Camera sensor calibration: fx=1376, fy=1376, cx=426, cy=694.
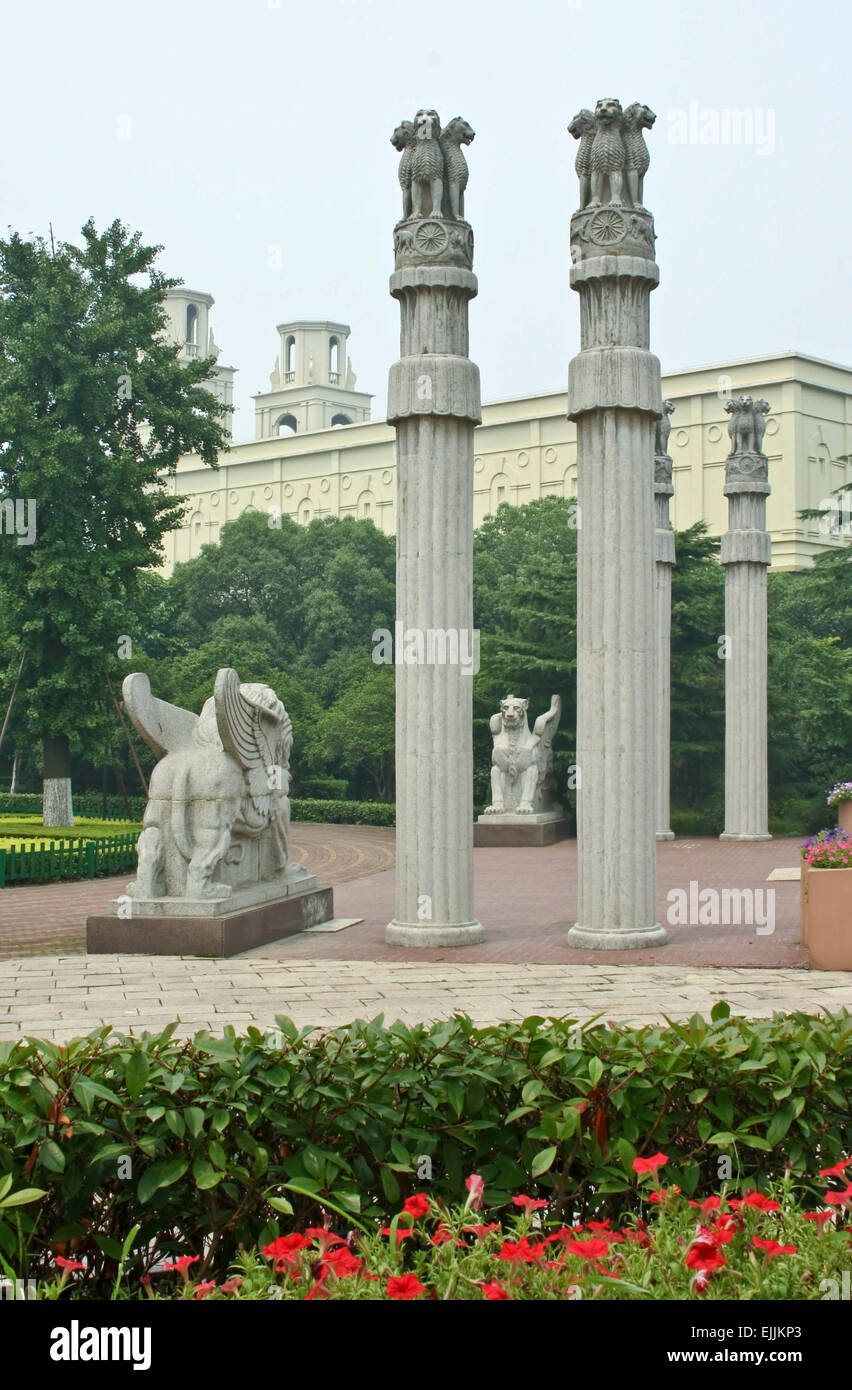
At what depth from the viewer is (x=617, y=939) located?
12000mm

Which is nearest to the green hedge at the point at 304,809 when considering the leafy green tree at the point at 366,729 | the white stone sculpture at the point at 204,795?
the leafy green tree at the point at 366,729

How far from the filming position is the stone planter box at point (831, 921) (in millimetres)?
10969

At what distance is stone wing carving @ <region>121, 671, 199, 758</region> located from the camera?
39.5 ft

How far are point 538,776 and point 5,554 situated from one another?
1080 cm

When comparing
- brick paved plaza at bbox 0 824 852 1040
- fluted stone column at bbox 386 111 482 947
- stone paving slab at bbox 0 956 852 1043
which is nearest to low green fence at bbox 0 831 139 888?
brick paved plaza at bbox 0 824 852 1040

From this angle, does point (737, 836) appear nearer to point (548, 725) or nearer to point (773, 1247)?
point (548, 725)

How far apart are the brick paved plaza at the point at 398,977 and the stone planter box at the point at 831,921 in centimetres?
18

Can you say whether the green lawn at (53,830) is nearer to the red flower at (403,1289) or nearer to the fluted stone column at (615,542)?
the fluted stone column at (615,542)

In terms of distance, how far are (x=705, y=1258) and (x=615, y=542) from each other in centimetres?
933

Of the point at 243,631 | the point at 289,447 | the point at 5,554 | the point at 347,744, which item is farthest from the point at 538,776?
the point at 289,447

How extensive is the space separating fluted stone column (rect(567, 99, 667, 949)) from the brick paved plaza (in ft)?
2.38

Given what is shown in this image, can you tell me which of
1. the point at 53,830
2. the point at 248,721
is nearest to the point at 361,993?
the point at 248,721

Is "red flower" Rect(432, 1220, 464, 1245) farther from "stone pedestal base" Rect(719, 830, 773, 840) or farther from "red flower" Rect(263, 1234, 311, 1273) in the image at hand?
"stone pedestal base" Rect(719, 830, 773, 840)
